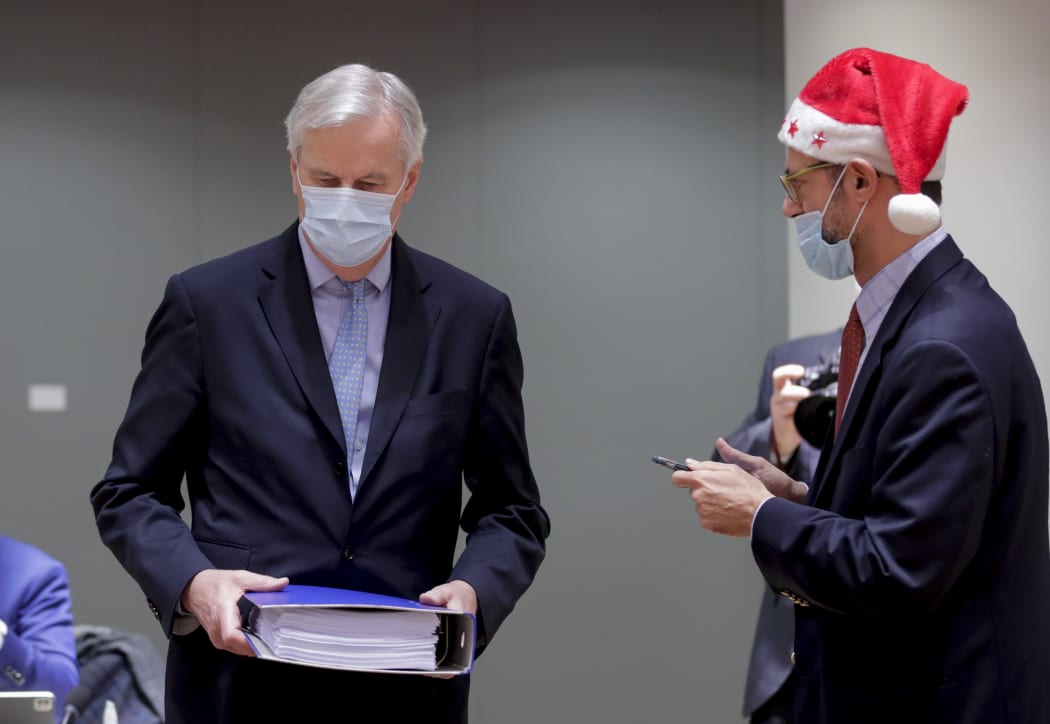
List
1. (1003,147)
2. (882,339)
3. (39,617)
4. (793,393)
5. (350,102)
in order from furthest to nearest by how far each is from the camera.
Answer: (1003,147)
(793,393)
(39,617)
(350,102)
(882,339)

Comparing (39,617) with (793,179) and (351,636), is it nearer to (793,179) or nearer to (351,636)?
(351,636)

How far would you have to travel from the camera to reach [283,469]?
1839mm

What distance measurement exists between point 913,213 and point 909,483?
0.39 m

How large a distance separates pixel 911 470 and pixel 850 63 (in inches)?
25.9

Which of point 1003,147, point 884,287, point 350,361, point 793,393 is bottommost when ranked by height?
point 793,393

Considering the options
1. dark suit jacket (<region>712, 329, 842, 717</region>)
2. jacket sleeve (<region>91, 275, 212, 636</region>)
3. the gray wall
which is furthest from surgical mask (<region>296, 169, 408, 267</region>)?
the gray wall

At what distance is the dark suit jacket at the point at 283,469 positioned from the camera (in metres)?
1.83

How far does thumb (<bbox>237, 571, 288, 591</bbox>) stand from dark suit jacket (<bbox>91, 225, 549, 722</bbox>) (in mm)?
101

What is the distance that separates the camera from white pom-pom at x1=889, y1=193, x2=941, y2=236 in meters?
1.82

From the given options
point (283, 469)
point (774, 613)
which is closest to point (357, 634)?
point (283, 469)

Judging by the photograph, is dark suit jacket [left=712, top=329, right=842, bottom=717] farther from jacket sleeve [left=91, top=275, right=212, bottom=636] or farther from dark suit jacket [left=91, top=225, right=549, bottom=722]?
jacket sleeve [left=91, top=275, right=212, bottom=636]

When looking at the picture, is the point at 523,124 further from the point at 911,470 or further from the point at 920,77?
the point at 911,470

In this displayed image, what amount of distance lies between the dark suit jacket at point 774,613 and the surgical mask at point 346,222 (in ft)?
4.20

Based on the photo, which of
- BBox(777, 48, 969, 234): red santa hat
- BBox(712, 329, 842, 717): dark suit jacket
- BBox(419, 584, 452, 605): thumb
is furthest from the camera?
BBox(712, 329, 842, 717): dark suit jacket
